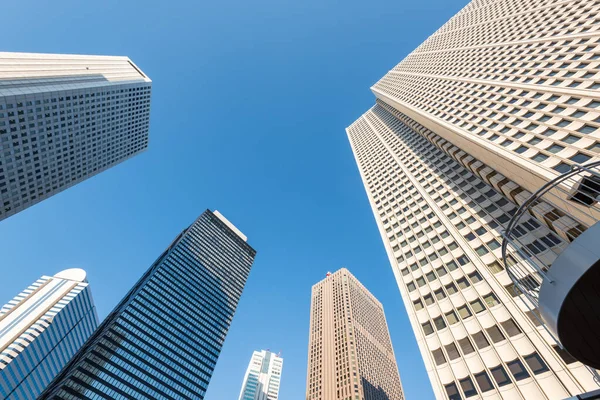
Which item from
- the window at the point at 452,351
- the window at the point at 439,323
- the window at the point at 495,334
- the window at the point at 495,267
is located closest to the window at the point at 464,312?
the window at the point at 439,323

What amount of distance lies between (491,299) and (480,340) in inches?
167

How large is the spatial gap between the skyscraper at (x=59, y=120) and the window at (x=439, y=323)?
10960cm

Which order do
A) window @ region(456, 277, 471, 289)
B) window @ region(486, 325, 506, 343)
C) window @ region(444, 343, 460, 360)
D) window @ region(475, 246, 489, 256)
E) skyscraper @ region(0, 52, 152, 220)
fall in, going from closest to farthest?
window @ region(486, 325, 506, 343), window @ region(444, 343, 460, 360), window @ region(456, 277, 471, 289), window @ region(475, 246, 489, 256), skyscraper @ region(0, 52, 152, 220)

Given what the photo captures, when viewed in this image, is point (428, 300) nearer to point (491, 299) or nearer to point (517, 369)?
point (491, 299)

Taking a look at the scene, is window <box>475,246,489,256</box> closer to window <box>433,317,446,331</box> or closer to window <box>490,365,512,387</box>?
window <box>433,317,446,331</box>

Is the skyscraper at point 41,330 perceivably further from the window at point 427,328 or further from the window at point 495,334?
the window at point 495,334

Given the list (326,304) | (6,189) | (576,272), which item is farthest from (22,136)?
(326,304)

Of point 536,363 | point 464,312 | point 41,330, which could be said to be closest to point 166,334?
point 41,330

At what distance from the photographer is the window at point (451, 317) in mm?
28936

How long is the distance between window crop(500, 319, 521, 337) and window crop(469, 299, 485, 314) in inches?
98.7

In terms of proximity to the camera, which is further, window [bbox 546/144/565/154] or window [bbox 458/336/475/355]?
window [bbox 546/144/565/154]

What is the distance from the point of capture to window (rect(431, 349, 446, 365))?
27.3m

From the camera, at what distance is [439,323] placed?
30.1m

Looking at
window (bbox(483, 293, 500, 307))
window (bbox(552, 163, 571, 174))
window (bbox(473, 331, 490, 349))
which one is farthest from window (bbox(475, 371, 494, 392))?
window (bbox(552, 163, 571, 174))
